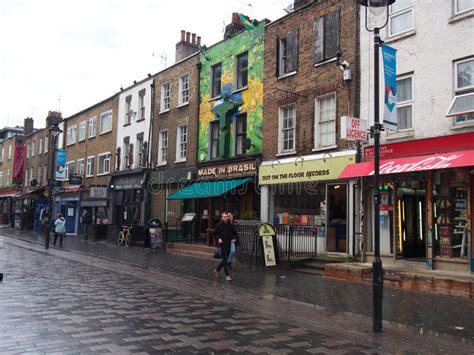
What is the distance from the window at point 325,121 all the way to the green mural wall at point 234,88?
300 cm

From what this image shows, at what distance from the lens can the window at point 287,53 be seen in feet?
58.9

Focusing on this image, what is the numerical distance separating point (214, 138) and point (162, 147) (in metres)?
4.83

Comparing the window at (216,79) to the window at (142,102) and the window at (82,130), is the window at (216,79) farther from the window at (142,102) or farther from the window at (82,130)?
the window at (82,130)

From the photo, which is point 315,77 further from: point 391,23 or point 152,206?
point 152,206

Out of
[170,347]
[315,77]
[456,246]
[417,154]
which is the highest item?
[315,77]

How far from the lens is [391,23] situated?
1459cm

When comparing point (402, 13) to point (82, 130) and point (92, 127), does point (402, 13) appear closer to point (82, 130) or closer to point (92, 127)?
point (92, 127)

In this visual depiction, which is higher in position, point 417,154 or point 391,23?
point 391,23

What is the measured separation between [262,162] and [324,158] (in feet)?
11.2

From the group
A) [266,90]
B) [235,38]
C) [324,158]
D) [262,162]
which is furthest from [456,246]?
[235,38]

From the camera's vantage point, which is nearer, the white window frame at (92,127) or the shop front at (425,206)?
the shop front at (425,206)

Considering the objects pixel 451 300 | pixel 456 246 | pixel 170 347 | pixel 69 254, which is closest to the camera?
pixel 170 347

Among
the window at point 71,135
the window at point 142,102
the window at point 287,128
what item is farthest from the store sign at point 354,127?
the window at point 71,135

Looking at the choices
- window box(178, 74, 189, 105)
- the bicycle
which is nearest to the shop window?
window box(178, 74, 189, 105)
